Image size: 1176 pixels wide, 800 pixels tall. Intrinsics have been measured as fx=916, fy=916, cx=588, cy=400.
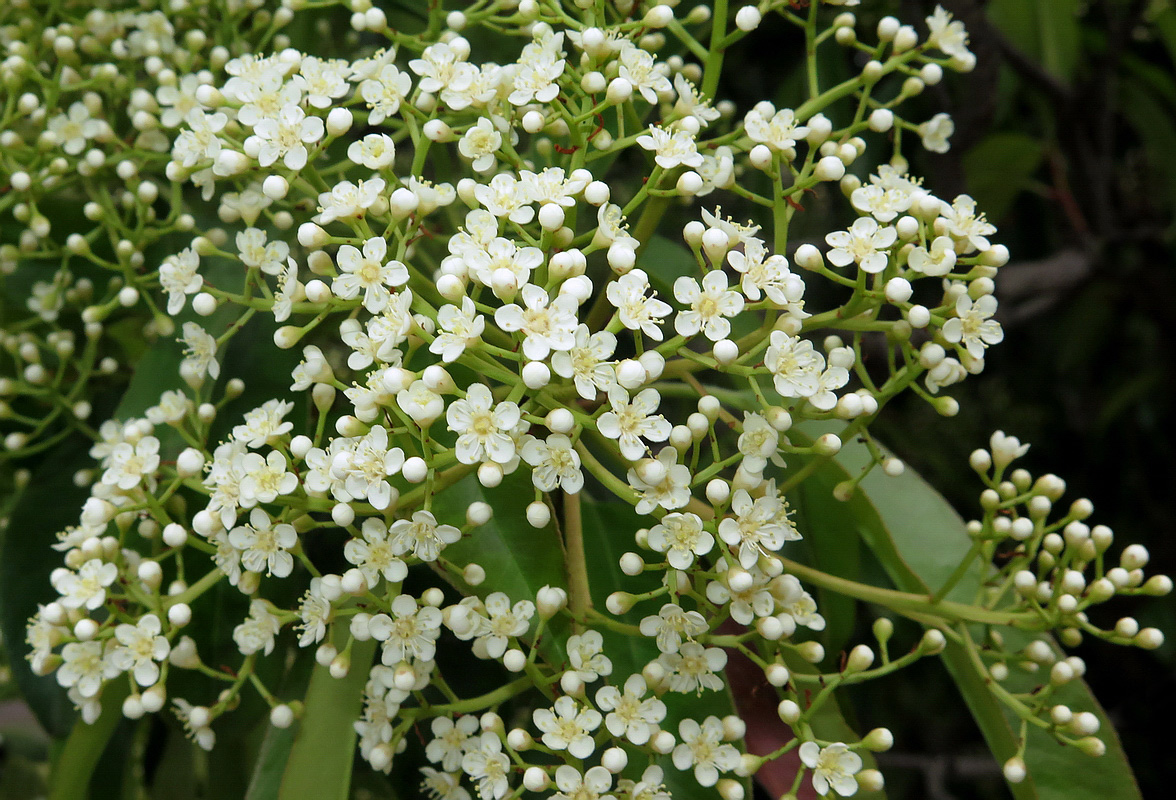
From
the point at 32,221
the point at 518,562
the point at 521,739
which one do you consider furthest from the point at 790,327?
the point at 32,221

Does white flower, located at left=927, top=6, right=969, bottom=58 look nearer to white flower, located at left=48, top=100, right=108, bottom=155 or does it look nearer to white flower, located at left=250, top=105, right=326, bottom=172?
white flower, located at left=250, top=105, right=326, bottom=172

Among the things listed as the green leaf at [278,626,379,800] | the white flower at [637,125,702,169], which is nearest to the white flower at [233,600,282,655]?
the green leaf at [278,626,379,800]

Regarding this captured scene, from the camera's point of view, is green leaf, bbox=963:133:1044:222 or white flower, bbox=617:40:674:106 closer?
white flower, bbox=617:40:674:106

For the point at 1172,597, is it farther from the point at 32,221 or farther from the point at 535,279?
the point at 32,221

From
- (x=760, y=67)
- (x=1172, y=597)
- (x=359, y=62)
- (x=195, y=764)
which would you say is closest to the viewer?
(x=359, y=62)

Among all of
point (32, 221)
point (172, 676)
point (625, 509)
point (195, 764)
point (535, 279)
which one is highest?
point (535, 279)

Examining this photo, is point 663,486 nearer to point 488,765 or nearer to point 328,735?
point 488,765

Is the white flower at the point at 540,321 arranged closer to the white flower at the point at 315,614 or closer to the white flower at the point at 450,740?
the white flower at the point at 315,614
